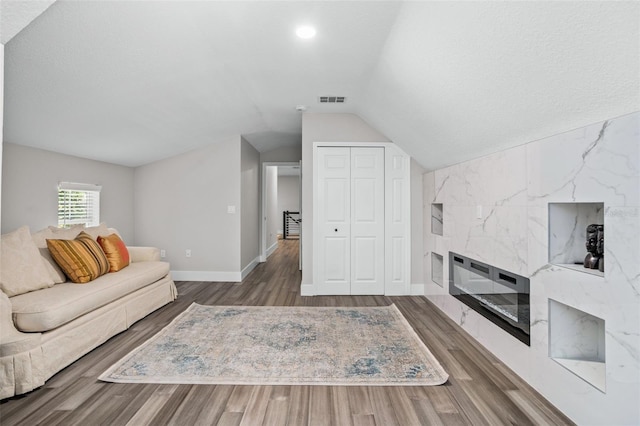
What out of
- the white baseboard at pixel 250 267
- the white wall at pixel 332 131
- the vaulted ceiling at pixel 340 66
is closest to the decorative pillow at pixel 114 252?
the vaulted ceiling at pixel 340 66

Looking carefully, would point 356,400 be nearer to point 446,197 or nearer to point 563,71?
point 563,71

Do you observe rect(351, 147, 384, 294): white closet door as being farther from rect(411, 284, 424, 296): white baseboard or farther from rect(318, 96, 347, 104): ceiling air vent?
rect(318, 96, 347, 104): ceiling air vent

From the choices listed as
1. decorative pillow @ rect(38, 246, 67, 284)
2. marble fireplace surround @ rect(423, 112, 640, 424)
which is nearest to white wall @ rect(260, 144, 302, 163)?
marble fireplace surround @ rect(423, 112, 640, 424)

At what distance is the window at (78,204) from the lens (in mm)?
4031

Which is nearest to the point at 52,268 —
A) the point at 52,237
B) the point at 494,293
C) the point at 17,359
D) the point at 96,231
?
the point at 52,237

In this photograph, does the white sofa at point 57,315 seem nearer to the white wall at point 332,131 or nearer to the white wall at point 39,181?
the white wall at point 39,181

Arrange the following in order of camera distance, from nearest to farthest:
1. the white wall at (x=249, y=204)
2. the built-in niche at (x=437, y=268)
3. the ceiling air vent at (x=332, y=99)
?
the ceiling air vent at (x=332, y=99)
the built-in niche at (x=437, y=268)
the white wall at (x=249, y=204)

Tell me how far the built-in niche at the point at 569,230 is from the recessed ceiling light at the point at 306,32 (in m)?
2.07

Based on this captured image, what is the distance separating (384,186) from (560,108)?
107 inches

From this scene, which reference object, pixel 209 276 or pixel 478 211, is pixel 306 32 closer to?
pixel 478 211

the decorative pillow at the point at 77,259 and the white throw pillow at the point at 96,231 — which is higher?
the white throw pillow at the point at 96,231

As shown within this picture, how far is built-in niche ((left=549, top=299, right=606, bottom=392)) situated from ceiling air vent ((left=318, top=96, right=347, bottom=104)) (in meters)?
2.94

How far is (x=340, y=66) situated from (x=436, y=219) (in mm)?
2312

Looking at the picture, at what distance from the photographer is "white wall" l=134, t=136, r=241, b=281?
17.7 ft
